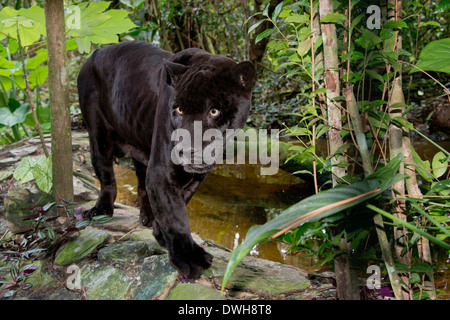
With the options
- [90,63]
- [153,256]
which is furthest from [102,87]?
[153,256]

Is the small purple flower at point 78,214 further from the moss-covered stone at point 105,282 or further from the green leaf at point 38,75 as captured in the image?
the green leaf at point 38,75

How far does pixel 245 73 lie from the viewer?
203cm

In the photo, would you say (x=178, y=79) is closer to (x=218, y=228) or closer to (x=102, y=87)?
(x=102, y=87)

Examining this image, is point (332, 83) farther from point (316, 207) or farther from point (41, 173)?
point (41, 173)

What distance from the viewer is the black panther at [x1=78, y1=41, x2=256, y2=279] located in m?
2.00

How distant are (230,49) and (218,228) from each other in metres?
6.17

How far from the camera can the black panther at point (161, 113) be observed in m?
2.00

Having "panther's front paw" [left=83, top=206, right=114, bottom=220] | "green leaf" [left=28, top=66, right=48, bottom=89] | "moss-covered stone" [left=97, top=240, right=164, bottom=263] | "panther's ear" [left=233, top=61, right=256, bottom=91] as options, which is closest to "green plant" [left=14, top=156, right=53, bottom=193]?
"panther's front paw" [left=83, top=206, right=114, bottom=220]

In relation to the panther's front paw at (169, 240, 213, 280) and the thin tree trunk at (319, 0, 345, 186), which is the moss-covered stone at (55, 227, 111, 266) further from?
the thin tree trunk at (319, 0, 345, 186)

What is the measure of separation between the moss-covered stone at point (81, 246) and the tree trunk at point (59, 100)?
17.4 inches

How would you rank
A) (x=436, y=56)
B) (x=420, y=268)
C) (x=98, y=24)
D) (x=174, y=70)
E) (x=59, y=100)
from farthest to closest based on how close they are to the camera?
(x=98, y=24) → (x=59, y=100) → (x=174, y=70) → (x=420, y=268) → (x=436, y=56)

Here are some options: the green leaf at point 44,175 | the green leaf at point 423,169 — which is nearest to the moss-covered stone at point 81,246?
the green leaf at point 44,175

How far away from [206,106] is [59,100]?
1.39 meters

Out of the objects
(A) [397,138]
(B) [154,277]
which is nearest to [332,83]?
(A) [397,138]
